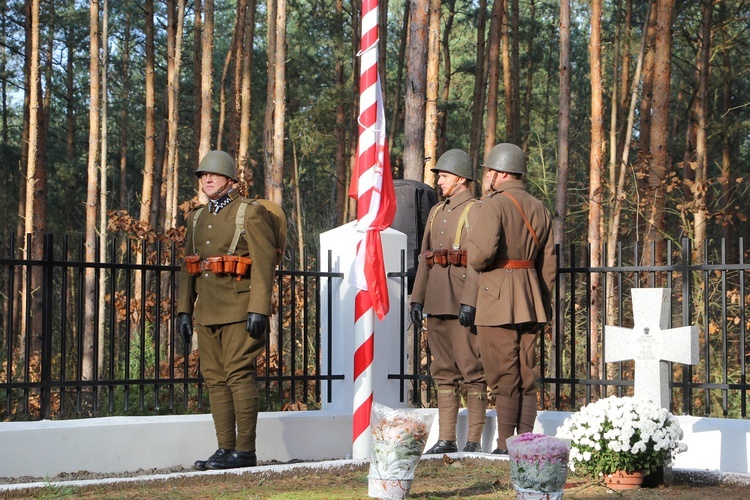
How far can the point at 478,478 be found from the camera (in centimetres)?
730

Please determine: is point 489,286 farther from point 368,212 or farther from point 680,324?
point 680,324

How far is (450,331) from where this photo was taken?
8.65 metres

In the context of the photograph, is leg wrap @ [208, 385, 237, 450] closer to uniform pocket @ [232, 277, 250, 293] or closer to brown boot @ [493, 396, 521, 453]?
uniform pocket @ [232, 277, 250, 293]

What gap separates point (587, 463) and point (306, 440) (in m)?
2.97

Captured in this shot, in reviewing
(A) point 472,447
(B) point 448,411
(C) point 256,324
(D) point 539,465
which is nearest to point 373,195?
(C) point 256,324

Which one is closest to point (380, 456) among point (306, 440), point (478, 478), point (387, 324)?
point (478, 478)

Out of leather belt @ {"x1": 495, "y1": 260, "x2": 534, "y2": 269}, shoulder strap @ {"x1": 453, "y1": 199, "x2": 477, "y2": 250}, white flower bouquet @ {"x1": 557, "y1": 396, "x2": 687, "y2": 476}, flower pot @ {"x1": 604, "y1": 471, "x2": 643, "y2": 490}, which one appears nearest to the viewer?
white flower bouquet @ {"x1": 557, "y1": 396, "x2": 687, "y2": 476}

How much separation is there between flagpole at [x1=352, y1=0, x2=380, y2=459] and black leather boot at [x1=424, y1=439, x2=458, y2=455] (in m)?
0.53

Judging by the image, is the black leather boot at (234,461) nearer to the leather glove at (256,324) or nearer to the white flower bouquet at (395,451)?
the leather glove at (256,324)

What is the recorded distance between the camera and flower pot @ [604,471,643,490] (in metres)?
6.83

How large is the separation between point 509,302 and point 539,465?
239 cm

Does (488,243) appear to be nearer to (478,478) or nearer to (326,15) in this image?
(478,478)

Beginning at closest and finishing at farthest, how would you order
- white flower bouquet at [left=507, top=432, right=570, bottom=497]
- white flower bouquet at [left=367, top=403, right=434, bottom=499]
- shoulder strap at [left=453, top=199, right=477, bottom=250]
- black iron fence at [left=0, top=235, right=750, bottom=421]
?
1. white flower bouquet at [left=507, top=432, right=570, bottom=497]
2. white flower bouquet at [left=367, top=403, right=434, bottom=499]
3. black iron fence at [left=0, top=235, right=750, bottom=421]
4. shoulder strap at [left=453, top=199, right=477, bottom=250]

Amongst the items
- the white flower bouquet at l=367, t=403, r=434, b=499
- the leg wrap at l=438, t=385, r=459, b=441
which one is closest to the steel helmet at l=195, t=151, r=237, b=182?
the leg wrap at l=438, t=385, r=459, b=441
